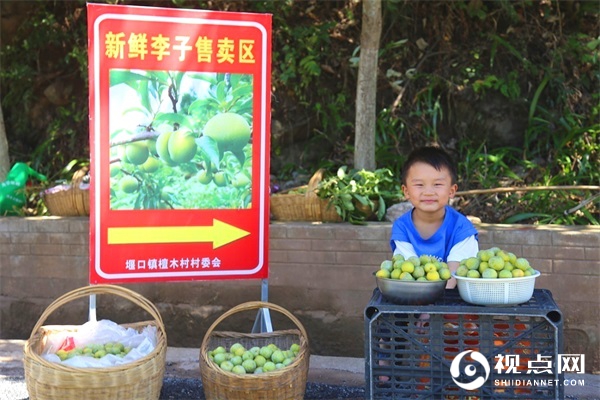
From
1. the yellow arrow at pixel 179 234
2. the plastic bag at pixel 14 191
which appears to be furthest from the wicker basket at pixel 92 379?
the plastic bag at pixel 14 191

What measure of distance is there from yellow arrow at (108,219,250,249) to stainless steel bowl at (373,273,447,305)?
1.47 metres

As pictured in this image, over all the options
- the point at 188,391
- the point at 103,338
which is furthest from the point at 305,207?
the point at 103,338

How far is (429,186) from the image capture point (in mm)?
3873

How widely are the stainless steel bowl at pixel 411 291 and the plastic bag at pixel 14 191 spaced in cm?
422

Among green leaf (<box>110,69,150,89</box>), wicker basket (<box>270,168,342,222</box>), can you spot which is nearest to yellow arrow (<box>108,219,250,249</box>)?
green leaf (<box>110,69,150,89</box>)

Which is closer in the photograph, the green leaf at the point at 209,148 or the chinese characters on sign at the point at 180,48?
the chinese characters on sign at the point at 180,48

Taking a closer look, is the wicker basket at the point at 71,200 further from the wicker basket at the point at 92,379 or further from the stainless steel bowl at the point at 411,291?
the stainless steel bowl at the point at 411,291

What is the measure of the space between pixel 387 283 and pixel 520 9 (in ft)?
16.3

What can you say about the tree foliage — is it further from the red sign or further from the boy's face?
the boy's face

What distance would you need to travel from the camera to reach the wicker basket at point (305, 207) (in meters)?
5.88

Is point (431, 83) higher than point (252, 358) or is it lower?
higher

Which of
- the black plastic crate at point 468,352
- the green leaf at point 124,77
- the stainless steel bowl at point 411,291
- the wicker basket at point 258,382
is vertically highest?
the green leaf at point 124,77

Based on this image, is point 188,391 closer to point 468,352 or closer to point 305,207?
point 305,207

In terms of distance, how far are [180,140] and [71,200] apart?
6.81 ft
